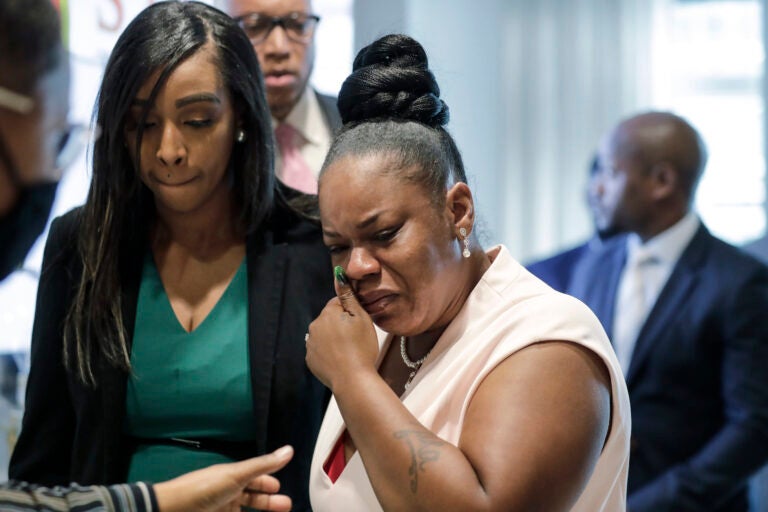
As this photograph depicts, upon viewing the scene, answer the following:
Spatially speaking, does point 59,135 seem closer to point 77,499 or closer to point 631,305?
point 77,499

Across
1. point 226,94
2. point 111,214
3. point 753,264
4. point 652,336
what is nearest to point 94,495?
point 111,214

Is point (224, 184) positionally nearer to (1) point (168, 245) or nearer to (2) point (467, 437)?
(1) point (168, 245)

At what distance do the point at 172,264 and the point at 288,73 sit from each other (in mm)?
676

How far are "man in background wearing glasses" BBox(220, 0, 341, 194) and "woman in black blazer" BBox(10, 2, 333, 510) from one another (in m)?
0.44

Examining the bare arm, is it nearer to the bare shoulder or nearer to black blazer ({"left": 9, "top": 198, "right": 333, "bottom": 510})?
the bare shoulder

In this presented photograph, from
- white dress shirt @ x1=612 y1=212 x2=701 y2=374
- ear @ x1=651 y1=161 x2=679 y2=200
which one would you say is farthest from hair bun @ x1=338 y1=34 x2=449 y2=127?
ear @ x1=651 y1=161 x2=679 y2=200

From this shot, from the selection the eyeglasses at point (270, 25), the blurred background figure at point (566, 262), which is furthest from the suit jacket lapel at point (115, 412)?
the blurred background figure at point (566, 262)

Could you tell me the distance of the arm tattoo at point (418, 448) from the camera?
1501 millimetres

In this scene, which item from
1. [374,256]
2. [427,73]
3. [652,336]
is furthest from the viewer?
[652,336]

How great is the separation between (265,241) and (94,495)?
0.77m

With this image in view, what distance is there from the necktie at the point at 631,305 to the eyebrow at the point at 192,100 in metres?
1.73

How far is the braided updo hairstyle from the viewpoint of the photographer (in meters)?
1.74

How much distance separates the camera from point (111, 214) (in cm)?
209

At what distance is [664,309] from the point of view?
3.21m
